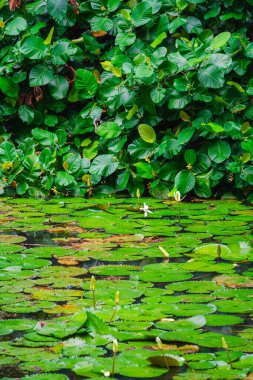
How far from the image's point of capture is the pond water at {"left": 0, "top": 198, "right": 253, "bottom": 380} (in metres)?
2.31

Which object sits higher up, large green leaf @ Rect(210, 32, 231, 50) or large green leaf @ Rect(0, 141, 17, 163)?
Result: large green leaf @ Rect(210, 32, 231, 50)

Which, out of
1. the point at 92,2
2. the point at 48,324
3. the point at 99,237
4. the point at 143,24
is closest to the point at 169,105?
the point at 143,24

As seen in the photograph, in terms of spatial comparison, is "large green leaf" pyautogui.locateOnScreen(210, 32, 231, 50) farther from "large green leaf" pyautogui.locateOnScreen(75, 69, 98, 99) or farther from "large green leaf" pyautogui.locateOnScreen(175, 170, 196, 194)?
"large green leaf" pyautogui.locateOnScreen(75, 69, 98, 99)

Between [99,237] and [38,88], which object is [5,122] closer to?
[38,88]

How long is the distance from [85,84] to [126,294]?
3.19 metres

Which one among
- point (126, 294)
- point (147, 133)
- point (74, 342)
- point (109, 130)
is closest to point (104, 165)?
point (109, 130)

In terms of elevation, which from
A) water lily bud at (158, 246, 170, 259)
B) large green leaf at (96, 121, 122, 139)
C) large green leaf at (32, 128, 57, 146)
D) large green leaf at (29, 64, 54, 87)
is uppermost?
large green leaf at (29, 64, 54, 87)

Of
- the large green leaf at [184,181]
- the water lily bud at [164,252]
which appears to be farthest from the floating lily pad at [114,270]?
the large green leaf at [184,181]

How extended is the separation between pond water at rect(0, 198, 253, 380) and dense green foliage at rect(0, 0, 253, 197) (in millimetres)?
667

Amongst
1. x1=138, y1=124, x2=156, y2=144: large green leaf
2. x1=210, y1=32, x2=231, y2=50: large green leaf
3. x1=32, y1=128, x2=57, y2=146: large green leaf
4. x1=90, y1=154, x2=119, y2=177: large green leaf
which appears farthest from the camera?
x1=32, y1=128, x2=57, y2=146: large green leaf

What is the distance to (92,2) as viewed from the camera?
616cm

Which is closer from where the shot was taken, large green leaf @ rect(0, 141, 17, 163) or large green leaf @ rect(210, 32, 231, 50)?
large green leaf @ rect(210, 32, 231, 50)

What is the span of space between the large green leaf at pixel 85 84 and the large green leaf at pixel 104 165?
1.71ft

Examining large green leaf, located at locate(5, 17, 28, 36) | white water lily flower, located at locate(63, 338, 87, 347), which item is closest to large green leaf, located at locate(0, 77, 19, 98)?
large green leaf, located at locate(5, 17, 28, 36)
